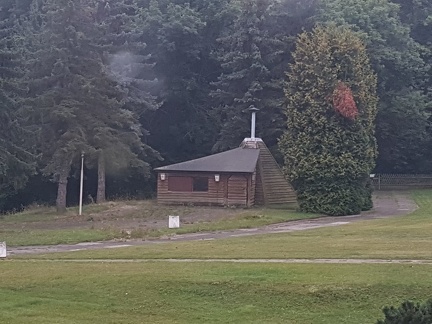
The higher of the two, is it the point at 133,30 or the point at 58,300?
the point at 133,30

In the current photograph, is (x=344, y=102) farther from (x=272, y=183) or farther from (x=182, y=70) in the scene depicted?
(x=182, y=70)

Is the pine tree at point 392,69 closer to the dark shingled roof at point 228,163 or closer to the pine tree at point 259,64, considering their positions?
the pine tree at point 259,64

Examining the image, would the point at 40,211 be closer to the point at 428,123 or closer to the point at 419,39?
the point at 428,123

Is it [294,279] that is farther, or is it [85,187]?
[85,187]

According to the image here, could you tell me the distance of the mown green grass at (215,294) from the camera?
1481 centimetres

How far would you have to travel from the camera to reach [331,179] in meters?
Result: 43.1

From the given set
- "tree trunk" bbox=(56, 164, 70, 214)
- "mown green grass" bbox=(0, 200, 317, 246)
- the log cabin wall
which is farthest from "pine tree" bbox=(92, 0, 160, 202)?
the log cabin wall

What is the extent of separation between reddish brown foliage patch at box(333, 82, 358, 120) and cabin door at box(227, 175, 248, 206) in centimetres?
711

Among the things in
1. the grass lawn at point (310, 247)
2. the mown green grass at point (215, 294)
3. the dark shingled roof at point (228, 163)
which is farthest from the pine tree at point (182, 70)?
the mown green grass at point (215, 294)

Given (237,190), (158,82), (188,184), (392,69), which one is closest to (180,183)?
(188,184)

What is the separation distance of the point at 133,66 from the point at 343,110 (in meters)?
17.7

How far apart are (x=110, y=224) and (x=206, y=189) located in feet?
37.7

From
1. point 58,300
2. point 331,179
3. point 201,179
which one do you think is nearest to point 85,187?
point 201,179

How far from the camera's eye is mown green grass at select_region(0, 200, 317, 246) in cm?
2972
